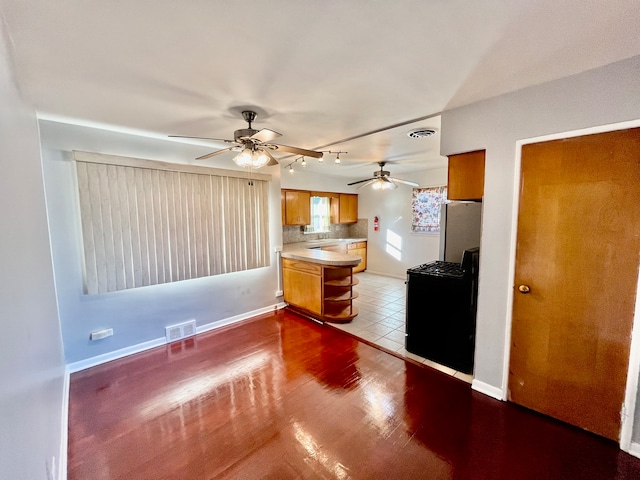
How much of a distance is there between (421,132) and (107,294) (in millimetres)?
3821

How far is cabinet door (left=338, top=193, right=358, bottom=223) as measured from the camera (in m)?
6.60

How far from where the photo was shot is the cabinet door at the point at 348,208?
6599 millimetres

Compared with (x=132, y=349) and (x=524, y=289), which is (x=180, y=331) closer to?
(x=132, y=349)

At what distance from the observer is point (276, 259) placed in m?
4.21

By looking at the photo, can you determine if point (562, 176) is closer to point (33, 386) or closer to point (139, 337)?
point (33, 386)

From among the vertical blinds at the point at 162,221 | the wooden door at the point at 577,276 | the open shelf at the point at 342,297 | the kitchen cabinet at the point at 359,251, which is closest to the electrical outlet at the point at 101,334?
the vertical blinds at the point at 162,221

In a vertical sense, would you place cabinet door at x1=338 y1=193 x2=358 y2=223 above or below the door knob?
above

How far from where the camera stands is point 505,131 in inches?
78.9

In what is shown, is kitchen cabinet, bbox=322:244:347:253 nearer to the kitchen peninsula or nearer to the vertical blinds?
the kitchen peninsula

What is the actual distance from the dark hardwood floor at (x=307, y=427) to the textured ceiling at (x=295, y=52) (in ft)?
7.88

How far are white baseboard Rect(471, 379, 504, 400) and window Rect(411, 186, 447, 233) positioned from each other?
3.65m

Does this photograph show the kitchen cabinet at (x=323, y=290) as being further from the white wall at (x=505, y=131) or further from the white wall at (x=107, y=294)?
the white wall at (x=505, y=131)

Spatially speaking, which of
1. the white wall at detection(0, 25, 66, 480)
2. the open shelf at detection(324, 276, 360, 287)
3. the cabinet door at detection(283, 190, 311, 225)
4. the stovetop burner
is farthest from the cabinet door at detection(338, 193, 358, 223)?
the white wall at detection(0, 25, 66, 480)

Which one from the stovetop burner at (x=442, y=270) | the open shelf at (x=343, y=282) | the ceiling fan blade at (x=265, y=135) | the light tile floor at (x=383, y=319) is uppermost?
the ceiling fan blade at (x=265, y=135)
